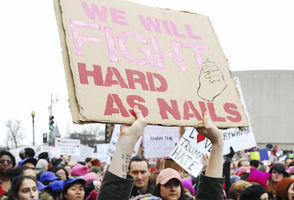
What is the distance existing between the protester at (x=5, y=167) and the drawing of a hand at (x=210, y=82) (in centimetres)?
299

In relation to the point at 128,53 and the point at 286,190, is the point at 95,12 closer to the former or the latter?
the point at 128,53

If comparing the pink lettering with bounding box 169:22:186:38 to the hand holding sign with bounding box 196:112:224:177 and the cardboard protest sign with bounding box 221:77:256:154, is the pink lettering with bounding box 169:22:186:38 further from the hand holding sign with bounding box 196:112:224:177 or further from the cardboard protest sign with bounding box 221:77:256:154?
the cardboard protest sign with bounding box 221:77:256:154

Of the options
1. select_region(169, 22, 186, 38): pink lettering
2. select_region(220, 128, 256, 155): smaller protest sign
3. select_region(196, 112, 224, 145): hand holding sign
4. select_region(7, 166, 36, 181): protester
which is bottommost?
select_region(7, 166, 36, 181): protester

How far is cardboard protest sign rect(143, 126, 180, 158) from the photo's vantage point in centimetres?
820

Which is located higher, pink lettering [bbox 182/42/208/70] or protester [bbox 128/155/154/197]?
pink lettering [bbox 182/42/208/70]

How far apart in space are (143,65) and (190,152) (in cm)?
331

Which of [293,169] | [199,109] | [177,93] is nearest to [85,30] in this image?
[177,93]

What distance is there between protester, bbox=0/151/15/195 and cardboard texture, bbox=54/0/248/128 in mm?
2930

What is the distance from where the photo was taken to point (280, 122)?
51.2 meters

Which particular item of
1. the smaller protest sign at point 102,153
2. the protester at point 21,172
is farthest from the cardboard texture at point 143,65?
the smaller protest sign at point 102,153

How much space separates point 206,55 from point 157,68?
51cm

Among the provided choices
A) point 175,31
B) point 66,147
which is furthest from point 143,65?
point 66,147

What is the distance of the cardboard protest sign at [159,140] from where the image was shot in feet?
26.9

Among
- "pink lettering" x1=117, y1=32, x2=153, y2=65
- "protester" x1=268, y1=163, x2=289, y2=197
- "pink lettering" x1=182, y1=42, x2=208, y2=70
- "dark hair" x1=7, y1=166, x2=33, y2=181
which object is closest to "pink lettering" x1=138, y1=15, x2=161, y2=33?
"pink lettering" x1=117, y1=32, x2=153, y2=65
